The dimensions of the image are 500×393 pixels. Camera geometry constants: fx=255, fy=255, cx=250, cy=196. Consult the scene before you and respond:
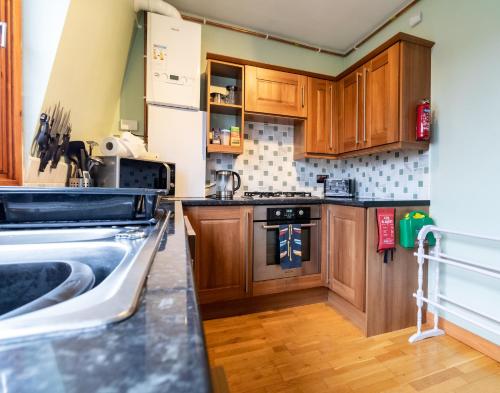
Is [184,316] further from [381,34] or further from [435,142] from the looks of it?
[381,34]

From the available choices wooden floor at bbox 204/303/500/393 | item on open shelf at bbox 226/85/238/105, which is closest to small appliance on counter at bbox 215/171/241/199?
item on open shelf at bbox 226/85/238/105

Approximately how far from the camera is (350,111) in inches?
92.5

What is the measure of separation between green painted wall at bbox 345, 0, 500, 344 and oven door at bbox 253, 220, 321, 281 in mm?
878

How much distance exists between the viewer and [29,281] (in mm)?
526

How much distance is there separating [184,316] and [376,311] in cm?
186

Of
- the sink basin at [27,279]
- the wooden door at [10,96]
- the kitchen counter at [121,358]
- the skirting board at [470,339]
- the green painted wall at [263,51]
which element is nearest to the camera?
the kitchen counter at [121,358]

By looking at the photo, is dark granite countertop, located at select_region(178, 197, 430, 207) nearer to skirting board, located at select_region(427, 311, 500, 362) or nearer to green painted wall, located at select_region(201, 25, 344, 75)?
skirting board, located at select_region(427, 311, 500, 362)

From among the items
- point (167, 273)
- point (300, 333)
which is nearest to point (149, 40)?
point (167, 273)

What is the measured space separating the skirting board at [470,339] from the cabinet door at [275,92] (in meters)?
1.98

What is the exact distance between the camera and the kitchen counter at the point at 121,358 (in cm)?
17

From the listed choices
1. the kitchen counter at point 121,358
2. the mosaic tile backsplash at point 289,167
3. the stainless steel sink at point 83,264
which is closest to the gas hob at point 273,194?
the mosaic tile backsplash at point 289,167

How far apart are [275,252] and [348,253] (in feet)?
1.81

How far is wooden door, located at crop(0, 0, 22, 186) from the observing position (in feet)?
3.45

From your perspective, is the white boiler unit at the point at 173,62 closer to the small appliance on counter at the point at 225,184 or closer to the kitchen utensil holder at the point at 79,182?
the small appliance on counter at the point at 225,184
